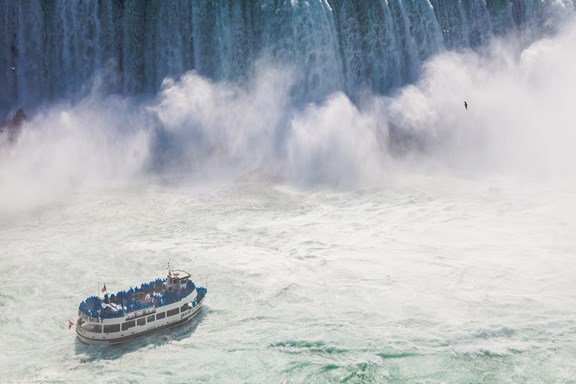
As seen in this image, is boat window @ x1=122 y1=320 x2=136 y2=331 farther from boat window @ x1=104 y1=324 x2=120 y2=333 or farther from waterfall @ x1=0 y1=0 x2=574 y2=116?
waterfall @ x1=0 y1=0 x2=574 y2=116

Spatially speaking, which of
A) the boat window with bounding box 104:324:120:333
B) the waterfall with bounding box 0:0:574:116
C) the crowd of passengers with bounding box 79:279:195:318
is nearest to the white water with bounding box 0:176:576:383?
the boat window with bounding box 104:324:120:333

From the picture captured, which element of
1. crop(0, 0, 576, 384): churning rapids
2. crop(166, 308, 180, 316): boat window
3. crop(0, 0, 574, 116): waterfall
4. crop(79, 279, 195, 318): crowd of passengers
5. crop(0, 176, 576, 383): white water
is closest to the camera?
crop(0, 176, 576, 383): white water

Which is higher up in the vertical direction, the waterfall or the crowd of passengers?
the waterfall

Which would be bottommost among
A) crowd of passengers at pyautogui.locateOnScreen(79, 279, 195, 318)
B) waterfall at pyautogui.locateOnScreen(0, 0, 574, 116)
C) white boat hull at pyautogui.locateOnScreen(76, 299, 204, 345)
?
white boat hull at pyautogui.locateOnScreen(76, 299, 204, 345)

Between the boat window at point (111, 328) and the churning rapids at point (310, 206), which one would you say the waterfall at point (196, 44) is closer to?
the churning rapids at point (310, 206)

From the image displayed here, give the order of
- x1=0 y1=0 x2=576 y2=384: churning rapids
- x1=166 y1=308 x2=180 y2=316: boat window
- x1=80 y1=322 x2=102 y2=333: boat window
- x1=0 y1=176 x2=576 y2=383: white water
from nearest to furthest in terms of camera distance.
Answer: x1=0 y1=176 x2=576 y2=383: white water
x1=0 y1=0 x2=576 y2=384: churning rapids
x1=80 y1=322 x2=102 y2=333: boat window
x1=166 y1=308 x2=180 y2=316: boat window

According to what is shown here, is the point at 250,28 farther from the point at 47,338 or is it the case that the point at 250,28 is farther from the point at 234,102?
the point at 47,338

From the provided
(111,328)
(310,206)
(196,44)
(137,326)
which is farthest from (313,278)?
(196,44)
